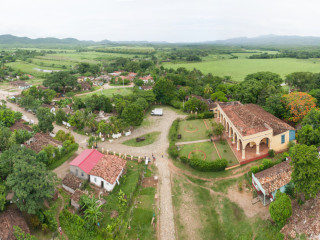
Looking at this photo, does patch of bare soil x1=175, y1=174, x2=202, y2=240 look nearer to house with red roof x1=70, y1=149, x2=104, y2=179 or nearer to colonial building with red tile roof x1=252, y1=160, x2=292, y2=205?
colonial building with red tile roof x1=252, y1=160, x2=292, y2=205

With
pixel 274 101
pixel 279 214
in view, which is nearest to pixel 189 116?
pixel 274 101

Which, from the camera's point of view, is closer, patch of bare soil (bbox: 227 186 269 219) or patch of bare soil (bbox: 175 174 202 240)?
patch of bare soil (bbox: 175 174 202 240)

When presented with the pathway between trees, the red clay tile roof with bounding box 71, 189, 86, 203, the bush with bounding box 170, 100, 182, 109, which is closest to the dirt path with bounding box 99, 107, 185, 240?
the pathway between trees

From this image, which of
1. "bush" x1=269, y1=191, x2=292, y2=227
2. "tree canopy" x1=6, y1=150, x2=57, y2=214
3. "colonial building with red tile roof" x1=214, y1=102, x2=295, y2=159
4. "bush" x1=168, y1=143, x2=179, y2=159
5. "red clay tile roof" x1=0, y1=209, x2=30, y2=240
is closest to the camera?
"red clay tile roof" x1=0, y1=209, x2=30, y2=240

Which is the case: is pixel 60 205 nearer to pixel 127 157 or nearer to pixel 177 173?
pixel 127 157

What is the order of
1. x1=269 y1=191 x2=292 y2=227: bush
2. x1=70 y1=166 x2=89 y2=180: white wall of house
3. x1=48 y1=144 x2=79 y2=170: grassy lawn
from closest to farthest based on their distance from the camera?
x1=269 y1=191 x2=292 y2=227: bush
x1=70 y1=166 x2=89 y2=180: white wall of house
x1=48 y1=144 x2=79 y2=170: grassy lawn

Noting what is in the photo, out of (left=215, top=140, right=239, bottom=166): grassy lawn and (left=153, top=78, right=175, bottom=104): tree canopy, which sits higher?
(left=153, top=78, right=175, bottom=104): tree canopy

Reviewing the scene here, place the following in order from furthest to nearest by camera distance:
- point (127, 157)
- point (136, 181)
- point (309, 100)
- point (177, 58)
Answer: point (177, 58) < point (309, 100) < point (127, 157) < point (136, 181)
